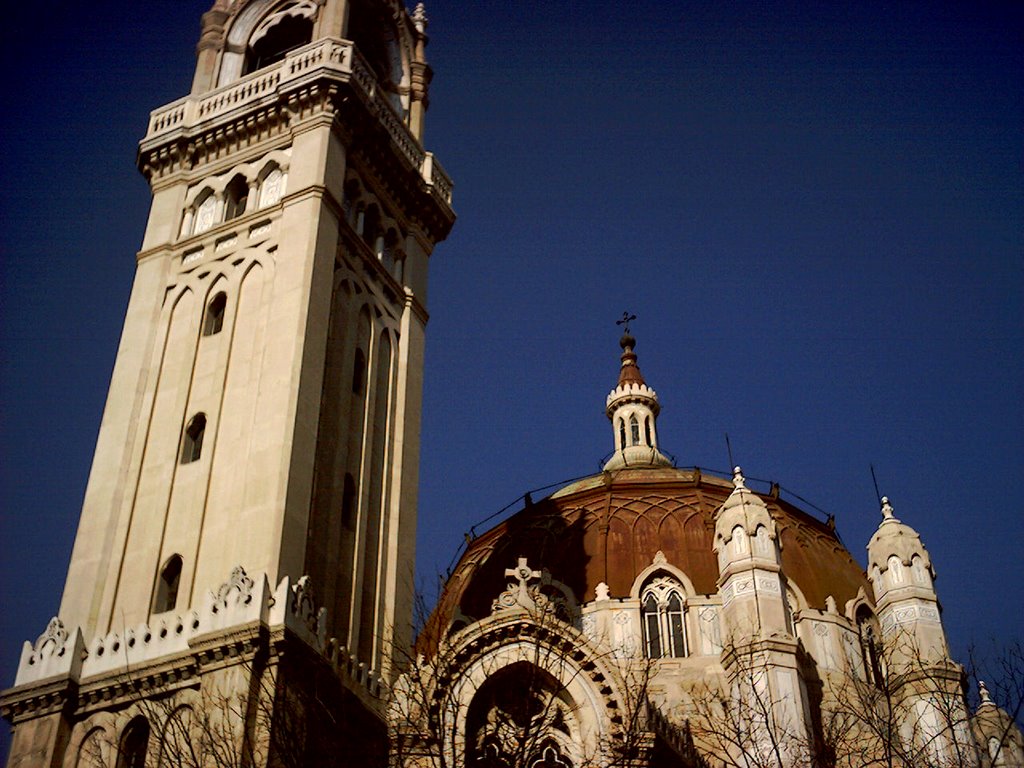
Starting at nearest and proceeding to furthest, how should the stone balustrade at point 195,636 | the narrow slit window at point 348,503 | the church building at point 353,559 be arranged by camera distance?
the stone balustrade at point 195,636 < the church building at point 353,559 < the narrow slit window at point 348,503

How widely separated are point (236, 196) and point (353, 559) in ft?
37.9

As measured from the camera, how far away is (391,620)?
31078mm

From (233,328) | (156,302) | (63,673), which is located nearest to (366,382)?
(233,328)

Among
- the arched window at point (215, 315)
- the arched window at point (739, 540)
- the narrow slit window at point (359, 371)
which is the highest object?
the arched window at point (215, 315)

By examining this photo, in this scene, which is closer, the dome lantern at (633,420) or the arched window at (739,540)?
the arched window at (739,540)

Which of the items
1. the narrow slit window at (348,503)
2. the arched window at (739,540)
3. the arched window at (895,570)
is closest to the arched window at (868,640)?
the arched window at (895,570)

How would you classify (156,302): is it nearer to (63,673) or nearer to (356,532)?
(356,532)

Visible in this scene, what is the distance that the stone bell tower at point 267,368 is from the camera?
92.1ft

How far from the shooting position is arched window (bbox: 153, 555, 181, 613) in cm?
2852

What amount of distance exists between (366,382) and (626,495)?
42.7ft

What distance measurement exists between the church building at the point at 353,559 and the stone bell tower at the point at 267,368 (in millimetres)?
83

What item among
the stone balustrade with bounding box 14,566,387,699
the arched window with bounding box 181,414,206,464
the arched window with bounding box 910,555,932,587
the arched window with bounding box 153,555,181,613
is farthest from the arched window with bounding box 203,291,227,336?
the arched window with bounding box 910,555,932,587

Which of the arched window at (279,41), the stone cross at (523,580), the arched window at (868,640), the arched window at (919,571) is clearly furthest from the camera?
the arched window at (279,41)

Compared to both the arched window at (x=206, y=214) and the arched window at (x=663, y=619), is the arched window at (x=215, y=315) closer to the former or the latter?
the arched window at (x=206, y=214)
